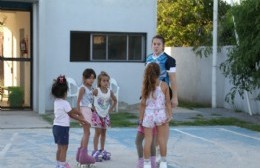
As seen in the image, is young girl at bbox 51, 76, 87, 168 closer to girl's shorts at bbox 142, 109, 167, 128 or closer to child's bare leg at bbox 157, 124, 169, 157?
girl's shorts at bbox 142, 109, 167, 128

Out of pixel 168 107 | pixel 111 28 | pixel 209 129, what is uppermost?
pixel 111 28

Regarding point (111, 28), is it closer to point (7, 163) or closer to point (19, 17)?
point (19, 17)

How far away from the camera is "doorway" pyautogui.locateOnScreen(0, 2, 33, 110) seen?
16.4 metres

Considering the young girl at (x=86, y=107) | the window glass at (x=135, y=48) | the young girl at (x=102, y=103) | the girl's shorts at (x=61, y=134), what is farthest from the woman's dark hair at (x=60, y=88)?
the window glass at (x=135, y=48)

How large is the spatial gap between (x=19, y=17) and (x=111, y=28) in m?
2.97

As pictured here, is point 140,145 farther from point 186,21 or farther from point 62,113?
point 186,21

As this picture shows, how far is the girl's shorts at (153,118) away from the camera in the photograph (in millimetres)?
7520

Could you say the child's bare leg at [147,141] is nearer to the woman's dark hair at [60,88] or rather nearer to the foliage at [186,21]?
the woman's dark hair at [60,88]

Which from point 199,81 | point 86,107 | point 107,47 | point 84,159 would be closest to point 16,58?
point 107,47

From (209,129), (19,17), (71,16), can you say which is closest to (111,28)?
(71,16)

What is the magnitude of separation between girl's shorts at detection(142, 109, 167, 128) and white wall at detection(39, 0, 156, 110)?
8.91 meters

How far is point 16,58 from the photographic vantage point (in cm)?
1642

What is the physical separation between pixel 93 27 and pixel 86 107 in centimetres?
886

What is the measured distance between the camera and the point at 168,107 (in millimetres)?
7652
